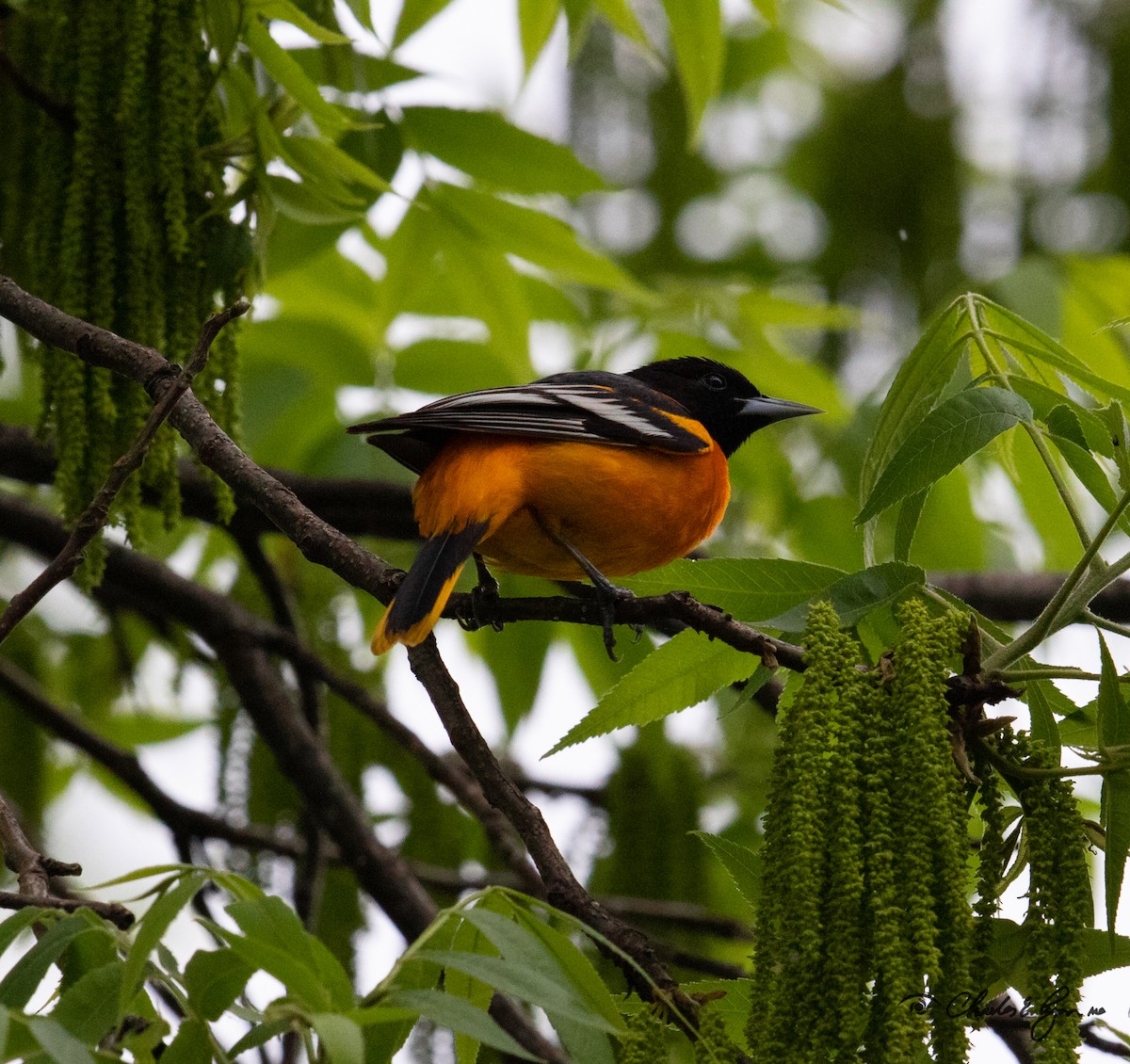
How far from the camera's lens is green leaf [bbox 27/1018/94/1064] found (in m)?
1.59

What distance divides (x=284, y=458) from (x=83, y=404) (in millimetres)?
2277

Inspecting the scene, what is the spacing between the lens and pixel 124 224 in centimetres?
313

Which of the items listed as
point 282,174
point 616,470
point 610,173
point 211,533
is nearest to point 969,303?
point 616,470

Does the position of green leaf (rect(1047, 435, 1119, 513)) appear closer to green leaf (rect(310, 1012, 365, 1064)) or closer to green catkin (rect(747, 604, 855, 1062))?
green catkin (rect(747, 604, 855, 1062))

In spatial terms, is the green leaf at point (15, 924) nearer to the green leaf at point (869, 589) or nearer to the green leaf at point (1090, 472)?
the green leaf at point (869, 589)

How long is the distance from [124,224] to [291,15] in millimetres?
580

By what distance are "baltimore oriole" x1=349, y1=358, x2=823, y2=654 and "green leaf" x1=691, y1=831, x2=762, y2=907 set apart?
1.19 m

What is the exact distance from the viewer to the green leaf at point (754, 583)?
8.32 ft

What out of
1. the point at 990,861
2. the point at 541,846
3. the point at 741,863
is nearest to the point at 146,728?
the point at 541,846

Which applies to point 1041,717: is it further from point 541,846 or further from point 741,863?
point 541,846

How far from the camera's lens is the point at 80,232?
3.04 meters

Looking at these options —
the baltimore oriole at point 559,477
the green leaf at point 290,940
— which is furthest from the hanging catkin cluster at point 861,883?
the baltimore oriole at point 559,477

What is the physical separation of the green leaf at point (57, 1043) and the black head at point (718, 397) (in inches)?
154

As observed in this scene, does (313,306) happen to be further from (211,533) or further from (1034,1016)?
(1034,1016)
